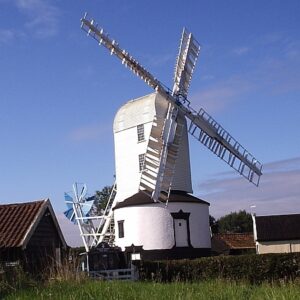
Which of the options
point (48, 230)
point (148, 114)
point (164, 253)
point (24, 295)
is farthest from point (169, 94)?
point (24, 295)

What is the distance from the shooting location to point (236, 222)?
10950cm

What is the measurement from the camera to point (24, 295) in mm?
11219

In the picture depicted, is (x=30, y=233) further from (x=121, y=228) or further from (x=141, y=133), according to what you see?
(x=141, y=133)

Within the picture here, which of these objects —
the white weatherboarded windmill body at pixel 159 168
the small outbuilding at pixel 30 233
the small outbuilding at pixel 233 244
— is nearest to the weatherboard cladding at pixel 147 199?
the white weatherboarded windmill body at pixel 159 168

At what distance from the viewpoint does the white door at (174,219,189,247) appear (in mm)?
39188

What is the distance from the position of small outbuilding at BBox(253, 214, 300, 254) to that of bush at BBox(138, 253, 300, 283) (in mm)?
28587

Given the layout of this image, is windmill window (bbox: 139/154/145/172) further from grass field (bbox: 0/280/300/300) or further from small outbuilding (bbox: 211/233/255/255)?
grass field (bbox: 0/280/300/300)

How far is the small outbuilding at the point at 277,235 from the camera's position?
189ft

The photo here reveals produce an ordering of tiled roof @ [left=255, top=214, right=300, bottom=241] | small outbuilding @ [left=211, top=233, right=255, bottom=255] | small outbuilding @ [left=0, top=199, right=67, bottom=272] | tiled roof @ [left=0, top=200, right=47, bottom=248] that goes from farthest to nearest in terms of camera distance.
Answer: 1. small outbuilding @ [left=211, top=233, right=255, bottom=255]
2. tiled roof @ [left=255, top=214, right=300, bottom=241]
3. tiled roof @ [left=0, top=200, right=47, bottom=248]
4. small outbuilding @ [left=0, top=199, right=67, bottom=272]

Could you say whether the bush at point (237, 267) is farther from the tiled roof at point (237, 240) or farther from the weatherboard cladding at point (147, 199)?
the tiled roof at point (237, 240)

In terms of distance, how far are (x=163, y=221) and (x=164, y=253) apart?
204 cm

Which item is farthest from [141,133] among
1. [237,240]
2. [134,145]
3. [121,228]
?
[237,240]

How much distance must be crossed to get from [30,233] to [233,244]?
4134 cm

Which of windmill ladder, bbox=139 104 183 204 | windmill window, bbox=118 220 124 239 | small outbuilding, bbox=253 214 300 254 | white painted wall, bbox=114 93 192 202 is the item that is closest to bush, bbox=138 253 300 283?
windmill ladder, bbox=139 104 183 204
